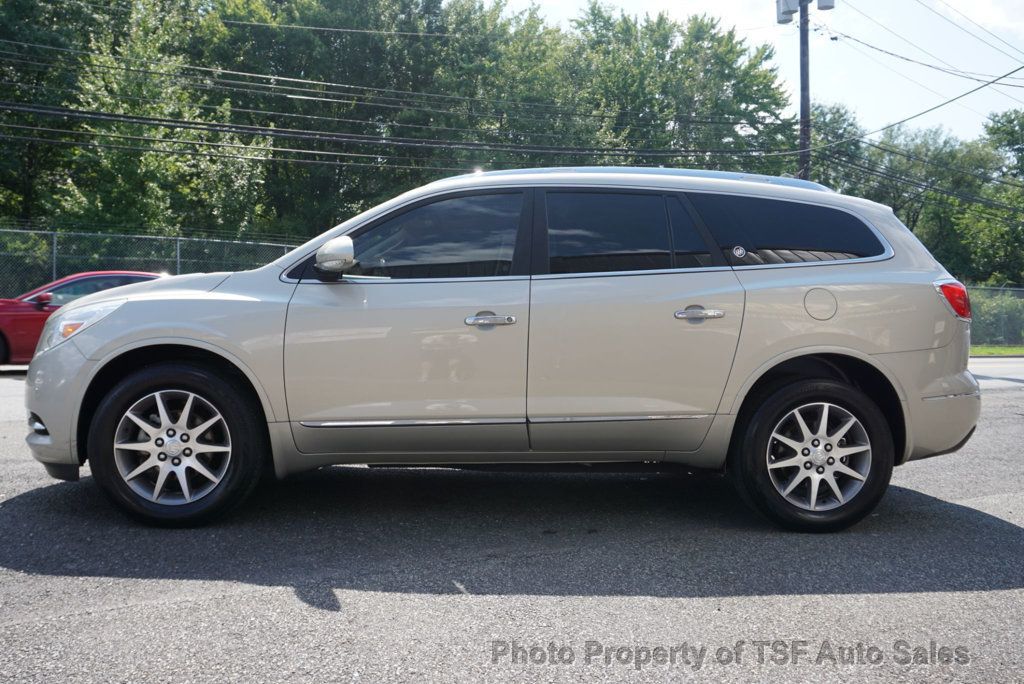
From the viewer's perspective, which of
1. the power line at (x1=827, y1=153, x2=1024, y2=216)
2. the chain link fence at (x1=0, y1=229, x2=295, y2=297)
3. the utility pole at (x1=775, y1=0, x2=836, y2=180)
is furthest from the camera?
the power line at (x1=827, y1=153, x2=1024, y2=216)

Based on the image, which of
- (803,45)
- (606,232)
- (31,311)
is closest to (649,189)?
(606,232)

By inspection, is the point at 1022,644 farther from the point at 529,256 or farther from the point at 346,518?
the point at 346,518

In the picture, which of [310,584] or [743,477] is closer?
[310,584]

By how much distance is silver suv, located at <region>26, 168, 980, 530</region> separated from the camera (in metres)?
4.78

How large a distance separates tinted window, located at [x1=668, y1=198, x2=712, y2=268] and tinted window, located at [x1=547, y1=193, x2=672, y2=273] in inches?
1.8

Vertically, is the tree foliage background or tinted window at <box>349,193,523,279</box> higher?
the tree foliage background

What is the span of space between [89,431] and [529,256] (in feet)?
7.94

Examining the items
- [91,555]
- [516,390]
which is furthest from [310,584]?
[516,390]

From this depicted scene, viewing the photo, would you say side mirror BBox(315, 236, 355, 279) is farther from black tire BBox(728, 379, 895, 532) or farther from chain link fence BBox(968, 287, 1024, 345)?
chain link fence BBox(968, 287, 1024, 345)

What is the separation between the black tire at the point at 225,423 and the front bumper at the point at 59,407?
0.49ft

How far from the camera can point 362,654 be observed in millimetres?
3172

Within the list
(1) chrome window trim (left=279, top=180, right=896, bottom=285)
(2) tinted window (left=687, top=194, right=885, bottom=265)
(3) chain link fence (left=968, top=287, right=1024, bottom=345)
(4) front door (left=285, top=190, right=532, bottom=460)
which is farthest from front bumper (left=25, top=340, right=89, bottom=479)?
(3) chain link fence (left=968, top=287, right=1024, bottom=345)

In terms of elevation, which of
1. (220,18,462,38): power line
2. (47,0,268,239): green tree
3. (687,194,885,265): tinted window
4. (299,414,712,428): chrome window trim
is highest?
(220,18,462,38): power line

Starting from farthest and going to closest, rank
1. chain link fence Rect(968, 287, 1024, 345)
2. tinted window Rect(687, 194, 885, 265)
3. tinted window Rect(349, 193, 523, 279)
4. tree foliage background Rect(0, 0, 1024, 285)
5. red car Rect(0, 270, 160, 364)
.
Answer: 1. chain link fence Rect(968, 287, 1024, 345)
2. tree foliage background Rect(0, 0, 1024, 285)
3. red car Rect(0, 270, 160, 364)
4. tinted window Rect(687, 194, 885, 265)
5. tinted window Rect(349, 193, 523, 279)
